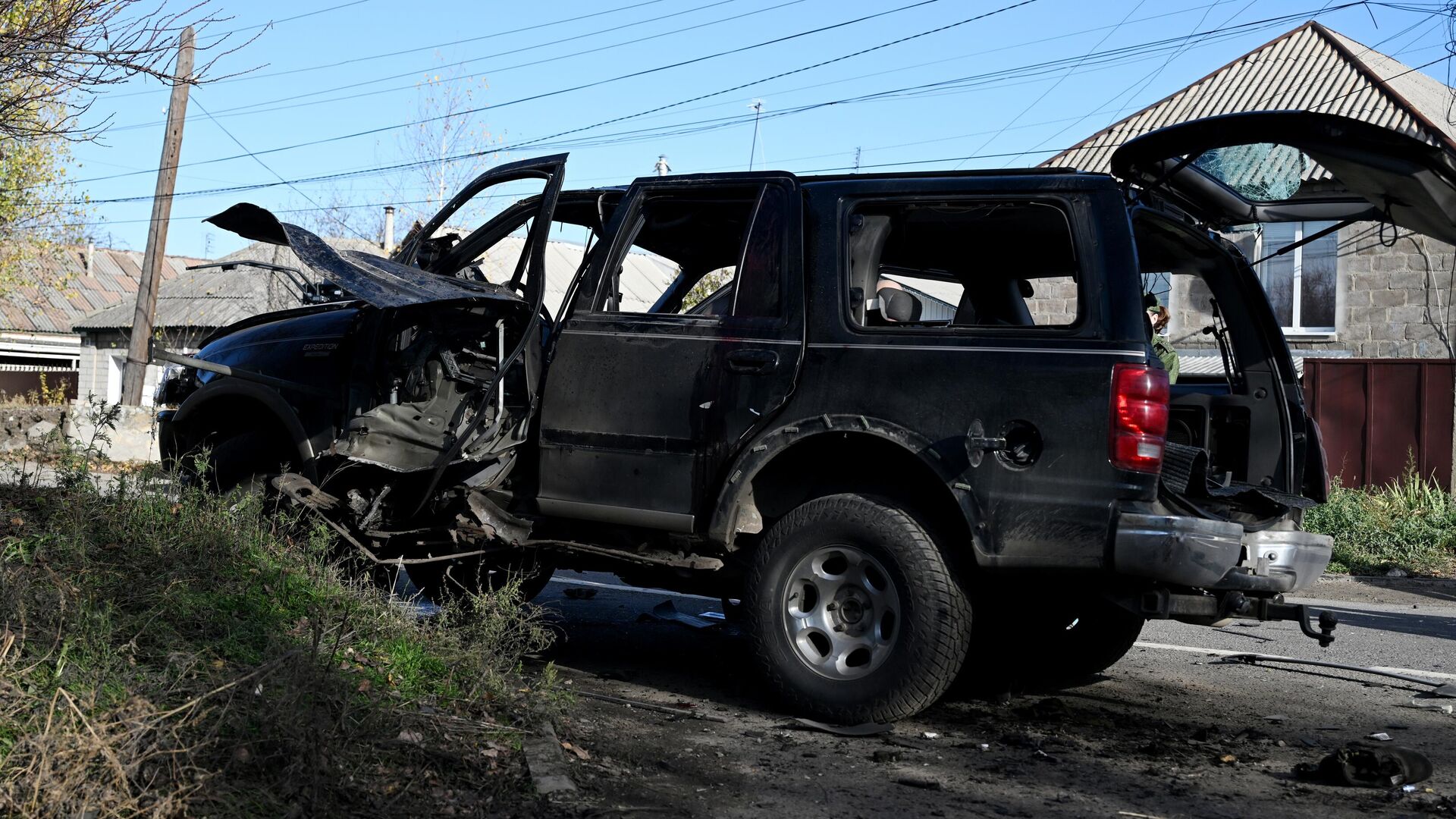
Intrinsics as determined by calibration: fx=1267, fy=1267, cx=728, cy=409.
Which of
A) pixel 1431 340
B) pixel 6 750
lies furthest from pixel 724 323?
pixel 1431 340

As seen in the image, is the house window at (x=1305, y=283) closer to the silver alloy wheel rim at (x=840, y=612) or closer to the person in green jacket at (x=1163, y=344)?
the person in green jacket at (x=1163, y=344)

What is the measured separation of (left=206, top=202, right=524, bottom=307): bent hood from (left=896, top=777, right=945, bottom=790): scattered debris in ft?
9.49

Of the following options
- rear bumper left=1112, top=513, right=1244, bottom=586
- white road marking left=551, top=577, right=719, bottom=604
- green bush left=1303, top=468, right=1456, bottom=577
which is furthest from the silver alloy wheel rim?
green bush left=1303, top=468, right=1456, bottom=577

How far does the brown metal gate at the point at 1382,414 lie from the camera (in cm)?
1515

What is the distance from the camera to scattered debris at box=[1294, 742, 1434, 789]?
4348mm

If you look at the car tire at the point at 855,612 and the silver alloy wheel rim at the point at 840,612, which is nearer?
the car tire at the point at 855,612

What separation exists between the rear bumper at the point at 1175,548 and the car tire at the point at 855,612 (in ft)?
2.20

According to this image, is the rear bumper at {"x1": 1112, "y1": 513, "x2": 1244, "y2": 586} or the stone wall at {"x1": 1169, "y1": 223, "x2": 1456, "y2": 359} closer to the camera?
the rear bumper at {"x1": 1112, "y1": 513, "x2": 1244, "y2": 586}

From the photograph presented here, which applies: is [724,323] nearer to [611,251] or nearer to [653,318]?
[653,318]

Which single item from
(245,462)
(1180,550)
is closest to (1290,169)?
(1180,550)

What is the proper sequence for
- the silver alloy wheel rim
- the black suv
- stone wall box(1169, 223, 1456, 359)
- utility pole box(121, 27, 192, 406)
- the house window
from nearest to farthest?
1. the black suv
2. the silver alloy wheel rim
3. stone wall box(1169, 223, 1456, 359)
4. the house window
5. utility pole box(121, 27, 192, 406)

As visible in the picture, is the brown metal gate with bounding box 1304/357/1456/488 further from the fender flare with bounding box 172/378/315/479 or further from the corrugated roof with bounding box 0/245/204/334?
the corrugated roof with bounding box 0/245/204/334

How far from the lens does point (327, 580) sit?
5496 mm

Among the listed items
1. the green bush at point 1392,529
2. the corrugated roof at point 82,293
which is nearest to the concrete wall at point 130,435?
the green bush at point 1392,529
